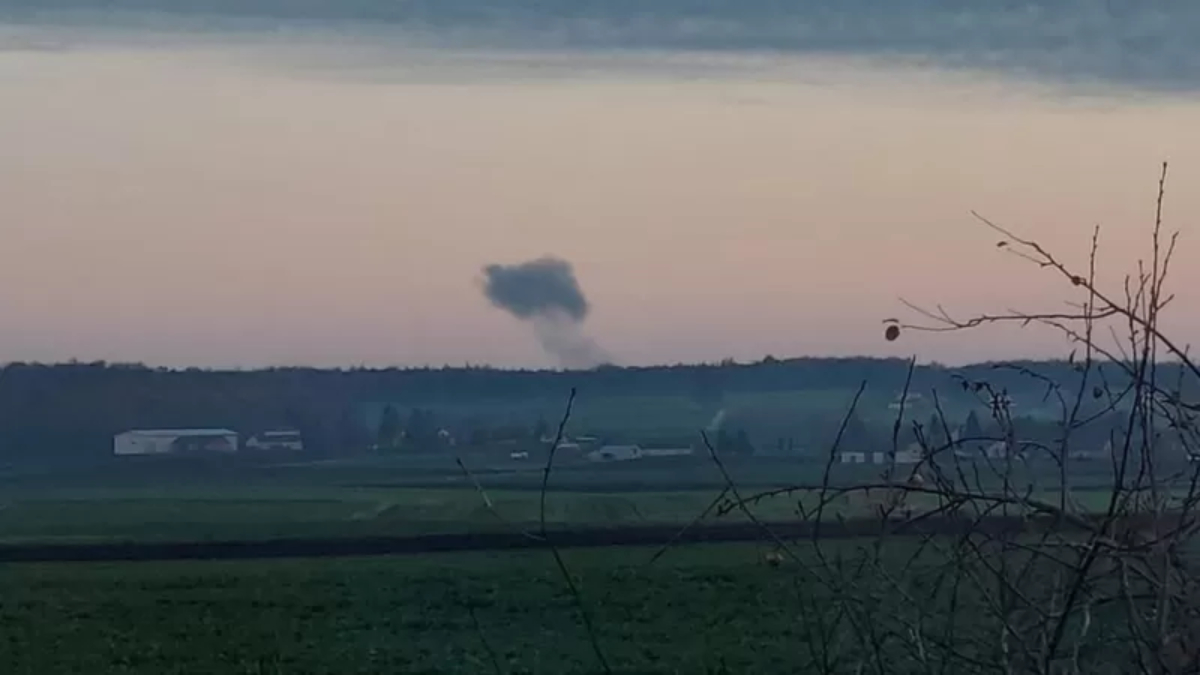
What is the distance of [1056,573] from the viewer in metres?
2.82

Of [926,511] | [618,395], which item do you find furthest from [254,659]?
[618,395]

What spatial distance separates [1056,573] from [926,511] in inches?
8.6

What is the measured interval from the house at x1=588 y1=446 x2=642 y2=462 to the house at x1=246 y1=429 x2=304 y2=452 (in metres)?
20.5

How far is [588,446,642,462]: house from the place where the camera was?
57.3 metres

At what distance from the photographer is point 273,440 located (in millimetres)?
77875

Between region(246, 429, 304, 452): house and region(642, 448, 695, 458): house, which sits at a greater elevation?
region(246, 429, 304, 452): house

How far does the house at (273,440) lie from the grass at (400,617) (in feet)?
150

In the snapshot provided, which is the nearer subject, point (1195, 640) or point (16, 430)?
point (1195, 640)

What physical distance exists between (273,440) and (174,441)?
12.9 ft

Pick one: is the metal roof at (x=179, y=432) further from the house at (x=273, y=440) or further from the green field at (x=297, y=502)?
the green field at (x=297, y=502)

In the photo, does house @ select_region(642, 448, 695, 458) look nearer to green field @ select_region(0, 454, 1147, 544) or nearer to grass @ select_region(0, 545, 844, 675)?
green field @ select_region(0, 454, 1147, 544)

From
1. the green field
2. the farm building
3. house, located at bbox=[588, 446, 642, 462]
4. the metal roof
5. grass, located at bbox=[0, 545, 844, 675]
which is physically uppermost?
the metal roof

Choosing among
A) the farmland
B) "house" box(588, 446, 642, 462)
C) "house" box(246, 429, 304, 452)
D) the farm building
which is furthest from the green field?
"house" box(246, 429, 304, 452)

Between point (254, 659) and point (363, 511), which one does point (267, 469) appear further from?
point (254, 659)
